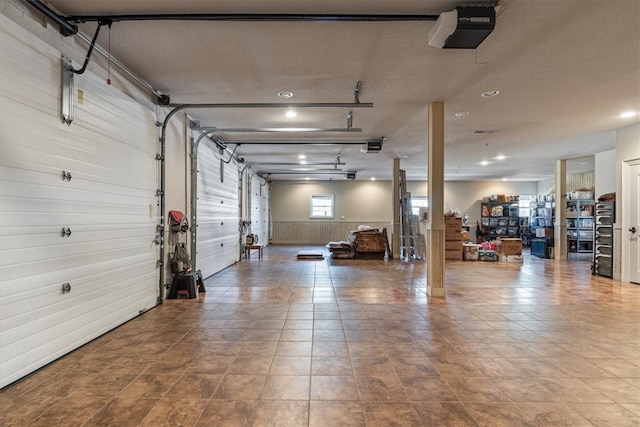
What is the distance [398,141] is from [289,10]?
518 centimetres

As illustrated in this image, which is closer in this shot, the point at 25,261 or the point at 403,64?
the point at 25,261

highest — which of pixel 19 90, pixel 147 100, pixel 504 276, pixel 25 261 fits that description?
pixel 147 100

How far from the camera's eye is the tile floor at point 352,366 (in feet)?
6.50

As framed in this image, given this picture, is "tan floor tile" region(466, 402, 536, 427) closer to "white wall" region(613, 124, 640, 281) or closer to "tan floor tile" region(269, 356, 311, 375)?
"tan floor tile" region(269, 356, 311, 375)

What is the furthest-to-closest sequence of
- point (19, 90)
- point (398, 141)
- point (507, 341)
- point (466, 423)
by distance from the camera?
point (398, 141)
point (507, 341)
point (19, 90)
point (466, 423)

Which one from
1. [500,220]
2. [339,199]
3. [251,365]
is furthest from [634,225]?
[339,199]

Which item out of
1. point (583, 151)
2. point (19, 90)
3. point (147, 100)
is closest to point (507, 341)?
point (19, 90)

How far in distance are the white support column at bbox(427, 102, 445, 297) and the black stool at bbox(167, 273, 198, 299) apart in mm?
3496

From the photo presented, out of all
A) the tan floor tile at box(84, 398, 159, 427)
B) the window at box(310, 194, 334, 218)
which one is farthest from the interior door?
the window at box(310, 194, 334, 218)

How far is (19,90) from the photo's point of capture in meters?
2.42

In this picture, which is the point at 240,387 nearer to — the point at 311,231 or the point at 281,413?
the point at 281,413

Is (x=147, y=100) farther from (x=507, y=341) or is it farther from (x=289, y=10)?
(x=507, y=341)

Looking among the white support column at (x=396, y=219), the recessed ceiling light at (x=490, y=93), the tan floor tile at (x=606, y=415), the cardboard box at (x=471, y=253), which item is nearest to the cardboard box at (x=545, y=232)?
the cardboard box at (x=471, y=253)

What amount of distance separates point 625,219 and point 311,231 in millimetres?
10640
